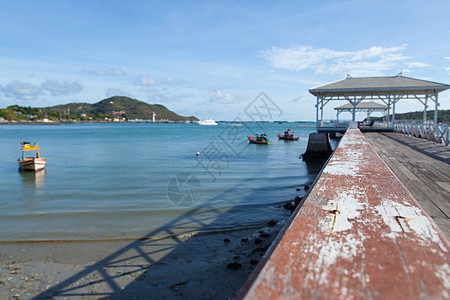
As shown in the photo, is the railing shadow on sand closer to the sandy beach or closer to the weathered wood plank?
the sandy beach

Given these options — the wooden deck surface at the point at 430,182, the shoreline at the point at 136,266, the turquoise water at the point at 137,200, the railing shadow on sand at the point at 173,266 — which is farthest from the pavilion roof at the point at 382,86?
the shoreline at the point at 136,266

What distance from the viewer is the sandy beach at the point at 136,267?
4773 mm

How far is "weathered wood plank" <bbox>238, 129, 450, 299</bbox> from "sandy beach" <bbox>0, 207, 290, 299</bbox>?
327 cm

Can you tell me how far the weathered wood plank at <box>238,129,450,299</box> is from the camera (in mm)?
1059

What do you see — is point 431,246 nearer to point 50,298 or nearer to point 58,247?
point 50,298

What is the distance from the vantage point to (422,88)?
21.1 m

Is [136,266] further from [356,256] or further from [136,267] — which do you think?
[356,256]

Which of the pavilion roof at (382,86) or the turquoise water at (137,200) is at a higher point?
the pavilion roof at (382,86)

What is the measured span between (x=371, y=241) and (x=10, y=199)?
13.7 m

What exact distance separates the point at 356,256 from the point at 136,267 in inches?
205

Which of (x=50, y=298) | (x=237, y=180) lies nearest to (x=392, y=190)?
(x=50, y=298)

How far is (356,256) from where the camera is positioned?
4.28 ft

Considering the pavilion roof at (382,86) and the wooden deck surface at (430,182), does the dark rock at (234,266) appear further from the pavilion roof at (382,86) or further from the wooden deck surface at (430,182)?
the pavilion roof at (382,86)

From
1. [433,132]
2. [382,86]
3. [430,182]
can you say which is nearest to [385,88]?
[382,86]
